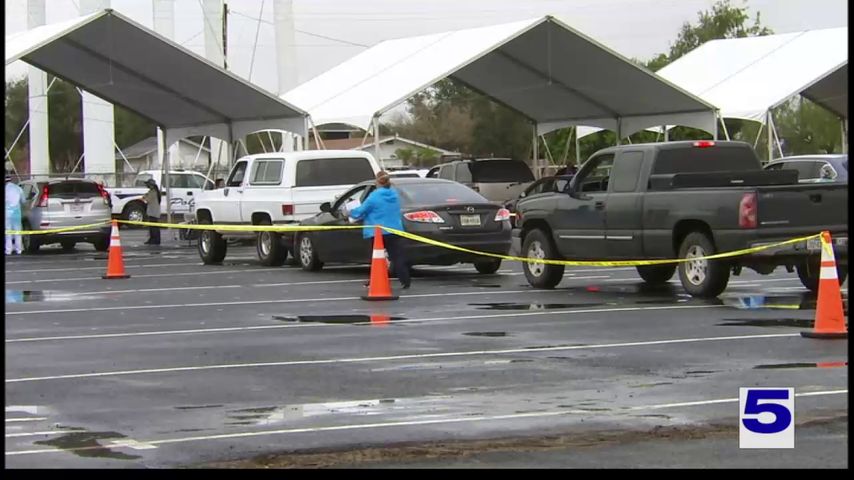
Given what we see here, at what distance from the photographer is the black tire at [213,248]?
84.3ft

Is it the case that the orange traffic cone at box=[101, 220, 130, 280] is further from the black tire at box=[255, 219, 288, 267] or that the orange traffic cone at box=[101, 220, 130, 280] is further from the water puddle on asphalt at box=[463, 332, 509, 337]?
the water puddle on asphalt at box=[463, 332, 509, 337]

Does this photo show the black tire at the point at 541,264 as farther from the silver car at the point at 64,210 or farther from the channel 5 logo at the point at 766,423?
the silver car at the point at 64,210

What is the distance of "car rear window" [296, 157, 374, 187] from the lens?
2458 cm

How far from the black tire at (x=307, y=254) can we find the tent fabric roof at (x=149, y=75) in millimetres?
8034

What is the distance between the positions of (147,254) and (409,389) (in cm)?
2010

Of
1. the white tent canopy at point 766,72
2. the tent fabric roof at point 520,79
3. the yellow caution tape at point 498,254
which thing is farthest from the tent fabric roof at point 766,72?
the yellow caution tape at point 498,254

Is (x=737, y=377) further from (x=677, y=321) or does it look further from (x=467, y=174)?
(x=467, y=174)

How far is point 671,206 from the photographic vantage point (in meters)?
17.1

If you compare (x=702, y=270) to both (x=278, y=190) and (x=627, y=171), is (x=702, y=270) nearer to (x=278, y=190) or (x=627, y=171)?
(x=627, y=171)

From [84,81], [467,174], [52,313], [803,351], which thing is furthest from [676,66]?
[803,351]

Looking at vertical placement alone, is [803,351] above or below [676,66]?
below

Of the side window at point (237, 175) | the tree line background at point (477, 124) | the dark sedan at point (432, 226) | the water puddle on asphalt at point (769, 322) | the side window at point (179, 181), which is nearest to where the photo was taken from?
the water puddle on asphalt at point (769, 322)

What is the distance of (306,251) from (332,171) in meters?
2.48

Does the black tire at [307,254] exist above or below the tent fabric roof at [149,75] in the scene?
below
